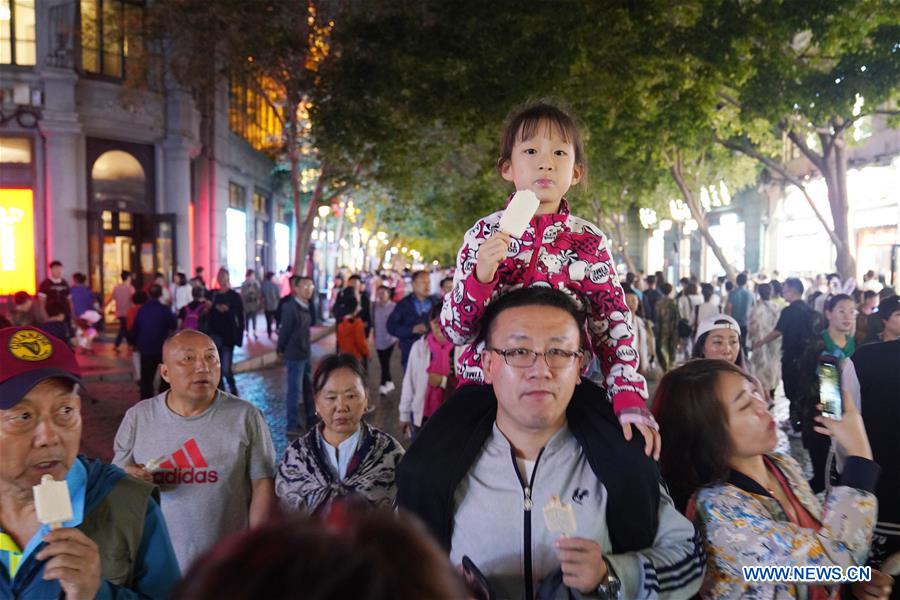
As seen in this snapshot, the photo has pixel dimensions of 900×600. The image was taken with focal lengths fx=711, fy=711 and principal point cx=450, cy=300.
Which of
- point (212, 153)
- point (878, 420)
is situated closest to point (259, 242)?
point (212, 153)

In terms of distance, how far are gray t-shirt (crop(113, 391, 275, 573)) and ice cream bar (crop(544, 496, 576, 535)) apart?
2437 millimetres

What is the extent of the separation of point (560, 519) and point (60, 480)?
5.07 feet

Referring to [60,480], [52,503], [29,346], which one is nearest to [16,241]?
[29,346]

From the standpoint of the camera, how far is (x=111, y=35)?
22938mm

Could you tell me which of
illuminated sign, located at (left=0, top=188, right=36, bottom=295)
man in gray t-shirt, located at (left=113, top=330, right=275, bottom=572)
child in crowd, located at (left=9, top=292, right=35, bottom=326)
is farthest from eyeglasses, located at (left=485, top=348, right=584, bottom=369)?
illuminated sign, located at (left=0, top=188, right=36, bottom=295)

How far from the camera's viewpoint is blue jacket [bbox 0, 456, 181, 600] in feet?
6.79

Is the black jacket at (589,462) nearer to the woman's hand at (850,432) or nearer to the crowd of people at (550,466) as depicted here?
the crowd of people at (550,466)

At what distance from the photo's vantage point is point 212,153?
92.9ft

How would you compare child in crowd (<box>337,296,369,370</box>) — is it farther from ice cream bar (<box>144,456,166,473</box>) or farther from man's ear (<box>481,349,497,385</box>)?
man's ear (<box>481,349,497,385</box>)

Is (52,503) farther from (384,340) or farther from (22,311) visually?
(384,340)

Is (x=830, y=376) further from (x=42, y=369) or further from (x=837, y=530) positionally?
(x=42, y=369)

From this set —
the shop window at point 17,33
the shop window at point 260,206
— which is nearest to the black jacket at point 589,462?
the shop window at point 17,33

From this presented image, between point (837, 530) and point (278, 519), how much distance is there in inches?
93.5

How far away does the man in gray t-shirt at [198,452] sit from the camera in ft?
12.7
